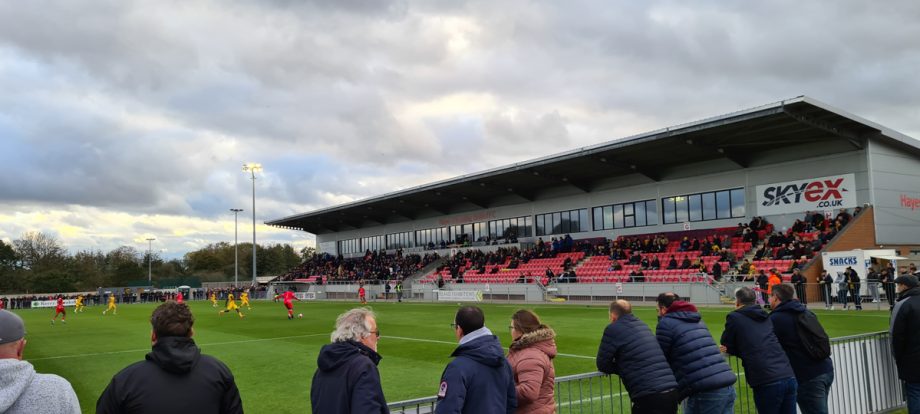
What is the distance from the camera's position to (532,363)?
467cm

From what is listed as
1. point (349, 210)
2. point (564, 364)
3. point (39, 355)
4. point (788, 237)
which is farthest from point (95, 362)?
point (349, 210)

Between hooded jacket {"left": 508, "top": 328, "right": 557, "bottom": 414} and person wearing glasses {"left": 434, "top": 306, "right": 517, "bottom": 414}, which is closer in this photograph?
person wearing glasses {"left": 434, "top": 306, "right": 517, "bottom": 414}

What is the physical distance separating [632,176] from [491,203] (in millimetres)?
16630

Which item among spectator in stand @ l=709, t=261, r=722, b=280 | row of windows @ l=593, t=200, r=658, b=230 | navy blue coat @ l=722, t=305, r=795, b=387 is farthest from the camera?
row of windows @ l=593, t=200, r=658, b=230

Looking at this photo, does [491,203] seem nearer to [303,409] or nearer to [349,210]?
[349,210]

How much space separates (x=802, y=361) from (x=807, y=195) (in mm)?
32711

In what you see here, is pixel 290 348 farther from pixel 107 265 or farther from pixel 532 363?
pixel 107 265

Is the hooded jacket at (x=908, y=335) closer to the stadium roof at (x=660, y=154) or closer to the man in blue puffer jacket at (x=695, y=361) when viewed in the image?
the man in blue puffer jacket at (x=695, y=361)

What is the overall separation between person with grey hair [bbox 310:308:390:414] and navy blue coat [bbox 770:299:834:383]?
15.7ft

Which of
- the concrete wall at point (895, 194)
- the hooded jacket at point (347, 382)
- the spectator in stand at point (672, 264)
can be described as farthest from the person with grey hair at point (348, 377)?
the concrete wall at point (895, 194)

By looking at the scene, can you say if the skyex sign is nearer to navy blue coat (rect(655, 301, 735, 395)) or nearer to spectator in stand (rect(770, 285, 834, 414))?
spectator in stand (rect(770, 285, 834, 414))

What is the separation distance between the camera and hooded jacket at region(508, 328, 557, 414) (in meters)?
4.61

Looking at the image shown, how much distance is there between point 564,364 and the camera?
13062 millimetres

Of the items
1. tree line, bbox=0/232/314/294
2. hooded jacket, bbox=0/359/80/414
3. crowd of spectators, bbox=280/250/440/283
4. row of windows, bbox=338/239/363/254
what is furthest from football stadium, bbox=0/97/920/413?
tree line, bbox=0/232/314/294
